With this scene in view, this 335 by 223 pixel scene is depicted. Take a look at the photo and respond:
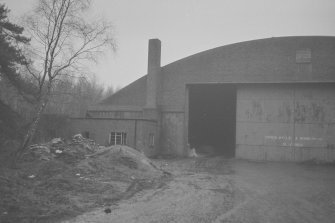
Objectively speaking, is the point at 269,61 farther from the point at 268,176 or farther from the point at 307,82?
the point at 268,176

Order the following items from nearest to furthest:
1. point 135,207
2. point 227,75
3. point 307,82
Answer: point 135,207 → point 307,82 → point 227,75

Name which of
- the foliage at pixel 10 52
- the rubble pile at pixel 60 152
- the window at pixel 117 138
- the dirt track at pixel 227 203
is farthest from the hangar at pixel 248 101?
the dirt track at pixel 227 203

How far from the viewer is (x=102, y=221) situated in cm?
813

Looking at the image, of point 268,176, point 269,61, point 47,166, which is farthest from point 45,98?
point 269,61

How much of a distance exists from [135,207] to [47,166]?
584cm

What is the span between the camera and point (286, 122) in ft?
86.4

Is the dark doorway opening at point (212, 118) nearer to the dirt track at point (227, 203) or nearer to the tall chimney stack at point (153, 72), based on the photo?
the tall chimney stack at point (153, 72)

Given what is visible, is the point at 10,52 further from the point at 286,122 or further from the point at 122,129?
the point at 286,122

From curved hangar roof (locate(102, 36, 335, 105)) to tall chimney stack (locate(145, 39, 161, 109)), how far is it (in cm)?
89

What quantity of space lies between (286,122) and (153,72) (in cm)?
1180

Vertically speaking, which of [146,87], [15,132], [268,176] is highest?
[146,87]

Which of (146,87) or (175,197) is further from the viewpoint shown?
(146,87)

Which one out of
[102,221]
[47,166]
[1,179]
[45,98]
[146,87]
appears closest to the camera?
[102,221]

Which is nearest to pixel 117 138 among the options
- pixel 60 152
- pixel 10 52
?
pixel 60 152
